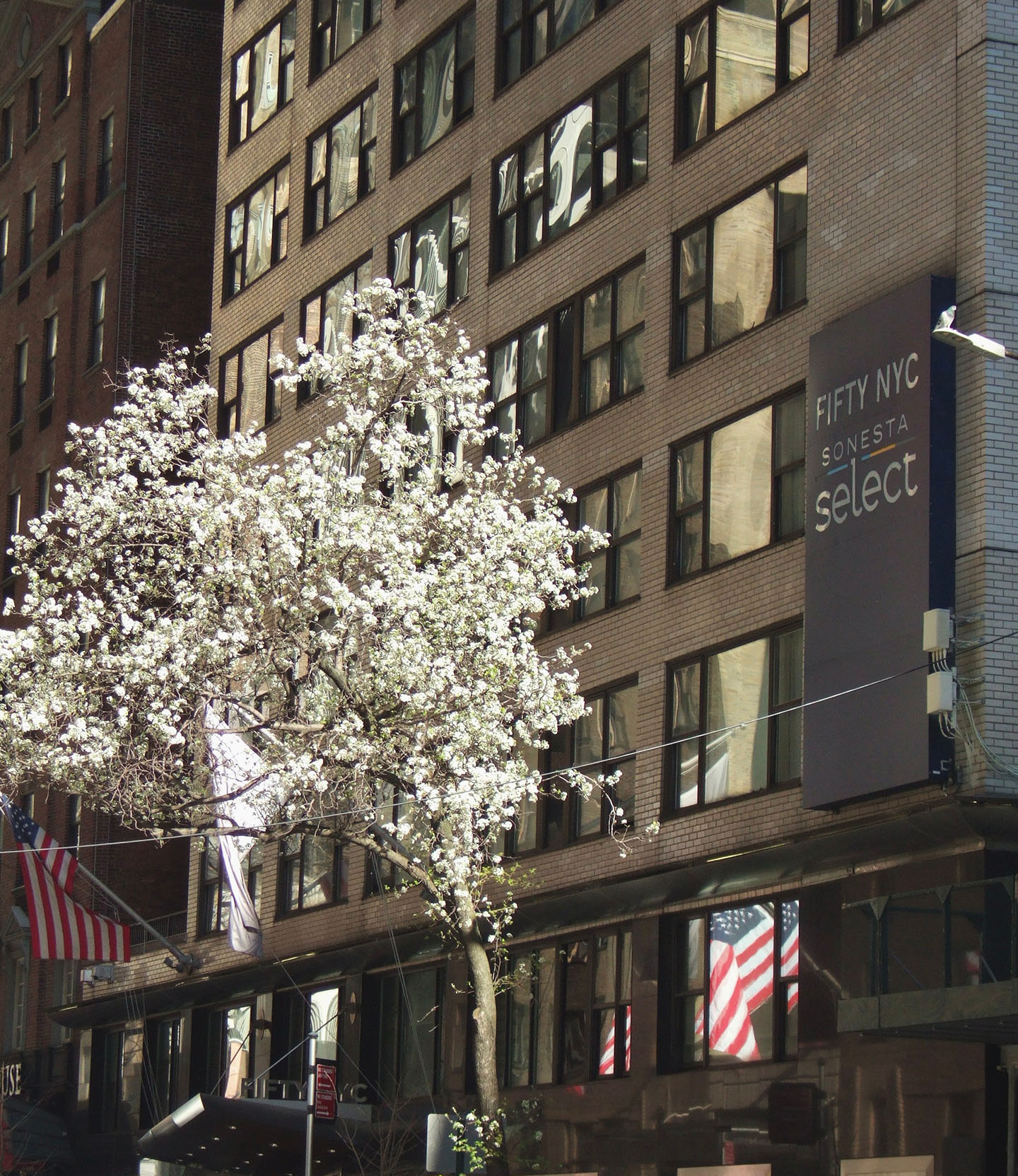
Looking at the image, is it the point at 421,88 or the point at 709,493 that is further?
the point at 421,88

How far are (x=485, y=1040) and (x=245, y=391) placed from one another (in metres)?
23.1

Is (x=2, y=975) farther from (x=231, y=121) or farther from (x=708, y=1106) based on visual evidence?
(x=708, y=1106)

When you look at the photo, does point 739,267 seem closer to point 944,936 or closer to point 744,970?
point 744,970

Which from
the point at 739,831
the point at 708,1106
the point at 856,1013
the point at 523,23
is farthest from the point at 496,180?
the point at 856,1013

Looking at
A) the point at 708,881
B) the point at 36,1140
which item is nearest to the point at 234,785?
the point at 708,881

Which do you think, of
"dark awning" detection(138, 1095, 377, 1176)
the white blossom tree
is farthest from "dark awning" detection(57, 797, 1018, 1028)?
"dark awning" detection(138, 1095, 377, 1176)

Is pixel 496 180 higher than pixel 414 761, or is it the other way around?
pixel 496 180

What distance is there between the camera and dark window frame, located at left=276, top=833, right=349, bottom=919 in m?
40.6

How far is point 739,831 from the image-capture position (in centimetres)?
2908

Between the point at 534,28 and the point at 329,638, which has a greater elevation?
the point at 534,28

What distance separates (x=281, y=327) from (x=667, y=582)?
53.6 ft

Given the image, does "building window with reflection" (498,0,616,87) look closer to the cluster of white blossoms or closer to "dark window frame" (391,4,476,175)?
"dark window frame" (391,4,476,175)

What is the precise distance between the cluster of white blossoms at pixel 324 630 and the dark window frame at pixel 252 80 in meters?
18.2

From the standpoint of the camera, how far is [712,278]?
3188cm
